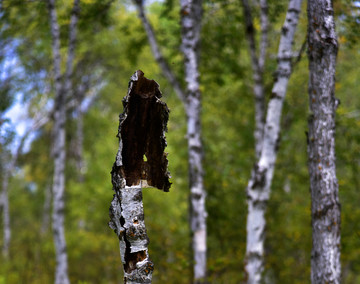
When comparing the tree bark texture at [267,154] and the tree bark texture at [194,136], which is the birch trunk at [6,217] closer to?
the tree bark texture at [194,136]

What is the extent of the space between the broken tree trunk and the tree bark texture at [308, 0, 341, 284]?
2.09m

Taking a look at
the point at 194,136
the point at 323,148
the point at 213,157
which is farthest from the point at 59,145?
the point at 323,148

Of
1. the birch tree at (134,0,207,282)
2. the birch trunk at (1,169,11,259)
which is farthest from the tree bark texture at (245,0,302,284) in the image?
the birch trunk at (1,169,11,259)

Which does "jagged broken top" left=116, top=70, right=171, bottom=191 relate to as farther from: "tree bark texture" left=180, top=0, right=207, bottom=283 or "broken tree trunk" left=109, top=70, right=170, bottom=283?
"tree bark texture" left=180, top=0, right=207, bottom=283

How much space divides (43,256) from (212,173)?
483cm

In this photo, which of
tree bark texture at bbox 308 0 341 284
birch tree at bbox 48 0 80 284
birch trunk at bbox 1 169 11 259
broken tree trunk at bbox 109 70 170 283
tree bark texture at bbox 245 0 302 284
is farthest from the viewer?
birch trunk at bbox 1 169 11 259

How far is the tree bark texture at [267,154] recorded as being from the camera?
5.12 m

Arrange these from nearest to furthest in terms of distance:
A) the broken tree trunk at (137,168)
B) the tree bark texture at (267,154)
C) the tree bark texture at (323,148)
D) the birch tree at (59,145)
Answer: the broken tree trunk at (137,168) → the tree bark texture at (323,148) → the tree bark texture at (267,154) → the birch tree at (59,145)

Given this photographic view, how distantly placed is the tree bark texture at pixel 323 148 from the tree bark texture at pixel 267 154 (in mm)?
1114

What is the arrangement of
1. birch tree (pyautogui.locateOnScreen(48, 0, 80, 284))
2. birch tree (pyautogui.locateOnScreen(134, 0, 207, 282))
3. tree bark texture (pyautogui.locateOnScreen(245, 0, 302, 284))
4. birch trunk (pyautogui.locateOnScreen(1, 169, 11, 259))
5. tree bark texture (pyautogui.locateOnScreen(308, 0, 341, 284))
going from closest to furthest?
tree bark texture (pyautogui.locateOnScreen(308, 0, 341, 284)), tree bark texture (pyautogui.locateOnScreen(245, 0, 302, 284)), birch tree (pyautogui.locateOnScreen(134, 0, 207, 282)), birch tree (pyautogui.locateOnScreen(48, 0, 80, 284)), birch trunk (pyautogui.locateOnScreen(1, 169, 11, 259))

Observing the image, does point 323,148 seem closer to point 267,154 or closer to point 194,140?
→ point 267,154

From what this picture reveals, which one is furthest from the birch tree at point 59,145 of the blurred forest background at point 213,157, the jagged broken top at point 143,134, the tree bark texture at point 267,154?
the jagged broken top at point 143,134

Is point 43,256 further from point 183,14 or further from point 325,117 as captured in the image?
point 325,117

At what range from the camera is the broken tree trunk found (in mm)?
2203
